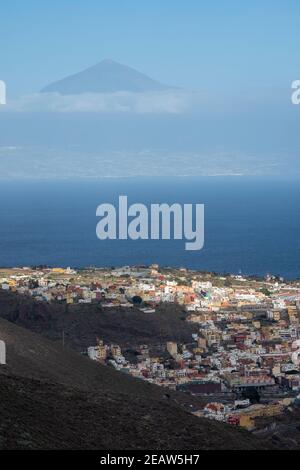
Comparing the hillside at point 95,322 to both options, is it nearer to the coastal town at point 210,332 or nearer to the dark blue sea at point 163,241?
the coastal town at point 210,332

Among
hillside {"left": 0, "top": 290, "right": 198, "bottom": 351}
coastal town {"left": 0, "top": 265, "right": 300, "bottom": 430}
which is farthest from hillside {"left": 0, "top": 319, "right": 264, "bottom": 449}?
hillside {"left": 0, "top": 290, "right": 198, "bottom": 351}

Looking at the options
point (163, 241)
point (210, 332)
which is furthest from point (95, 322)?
point (163, 241)

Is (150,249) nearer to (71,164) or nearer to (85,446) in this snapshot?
(85,446)

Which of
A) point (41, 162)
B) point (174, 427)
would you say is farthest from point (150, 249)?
point (41, 162)

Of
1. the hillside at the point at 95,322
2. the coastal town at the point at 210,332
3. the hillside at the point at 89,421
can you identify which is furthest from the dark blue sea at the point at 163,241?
the hillside at the point at 89,421

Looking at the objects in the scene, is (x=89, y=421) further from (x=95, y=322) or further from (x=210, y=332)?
(x=95, y=322)

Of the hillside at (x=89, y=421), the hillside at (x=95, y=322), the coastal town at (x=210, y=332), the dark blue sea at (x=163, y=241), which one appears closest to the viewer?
the hillside at (x=89, y=421)
